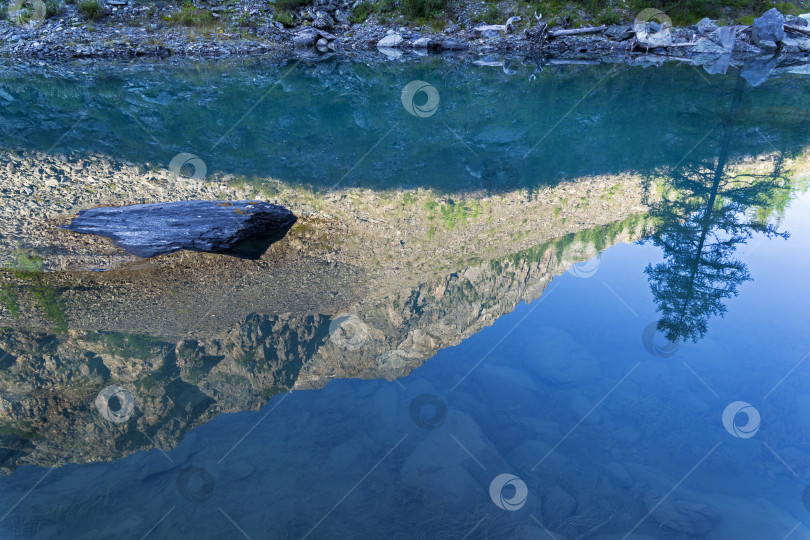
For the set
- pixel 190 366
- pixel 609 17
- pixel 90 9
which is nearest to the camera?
pixel 190 366

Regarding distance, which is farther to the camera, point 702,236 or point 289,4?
point 289,4

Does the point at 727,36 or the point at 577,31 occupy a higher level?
the point at 727,36

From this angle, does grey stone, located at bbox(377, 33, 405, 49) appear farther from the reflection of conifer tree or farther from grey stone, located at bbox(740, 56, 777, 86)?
the reflection of conifer tree

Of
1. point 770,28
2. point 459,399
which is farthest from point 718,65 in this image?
point 459,399

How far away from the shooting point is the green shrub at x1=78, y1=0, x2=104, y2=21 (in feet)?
119

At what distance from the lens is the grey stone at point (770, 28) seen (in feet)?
116

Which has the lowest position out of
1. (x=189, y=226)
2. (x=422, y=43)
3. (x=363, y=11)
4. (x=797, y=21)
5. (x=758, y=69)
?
(x=189, y=226)

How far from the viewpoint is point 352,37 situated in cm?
4134

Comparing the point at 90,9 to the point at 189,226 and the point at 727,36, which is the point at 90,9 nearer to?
the point at 189,226

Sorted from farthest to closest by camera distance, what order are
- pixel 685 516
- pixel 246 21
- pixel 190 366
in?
pixel 246 21, pixel 190 366, pixel 685 516

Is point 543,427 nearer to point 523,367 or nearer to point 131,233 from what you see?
point 523,367

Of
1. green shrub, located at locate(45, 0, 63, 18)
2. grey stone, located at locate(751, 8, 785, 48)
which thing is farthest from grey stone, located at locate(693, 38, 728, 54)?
green shrub, located at locate(45, 0, 63, 18)

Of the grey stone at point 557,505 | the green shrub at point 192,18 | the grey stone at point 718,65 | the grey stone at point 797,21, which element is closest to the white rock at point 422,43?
the green shrub at point 192,18

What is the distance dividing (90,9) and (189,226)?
134 ft
